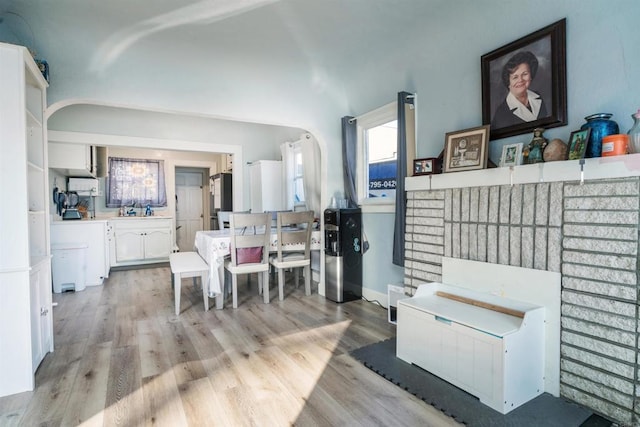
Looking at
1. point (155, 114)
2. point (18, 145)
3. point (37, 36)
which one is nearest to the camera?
point (18, 145)

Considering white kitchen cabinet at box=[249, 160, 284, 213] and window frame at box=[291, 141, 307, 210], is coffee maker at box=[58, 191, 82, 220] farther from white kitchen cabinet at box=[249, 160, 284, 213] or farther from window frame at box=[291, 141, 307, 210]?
window frame at box=[291, 141, 307, 210]

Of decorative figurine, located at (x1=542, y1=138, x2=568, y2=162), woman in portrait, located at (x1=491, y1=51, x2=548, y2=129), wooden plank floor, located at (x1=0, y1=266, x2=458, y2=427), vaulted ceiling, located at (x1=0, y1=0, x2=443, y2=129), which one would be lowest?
wooden plank floor, located at (x1=0, y1=266, x2=458, y2=427)

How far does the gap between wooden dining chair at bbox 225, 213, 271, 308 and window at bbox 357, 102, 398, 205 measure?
1139 millimetres

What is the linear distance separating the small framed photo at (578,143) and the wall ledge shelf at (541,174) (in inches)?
1.6

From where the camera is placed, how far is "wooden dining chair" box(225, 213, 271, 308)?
3326 millimetres

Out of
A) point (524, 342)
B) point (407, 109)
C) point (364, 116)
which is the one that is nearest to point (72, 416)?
point (524, 342)

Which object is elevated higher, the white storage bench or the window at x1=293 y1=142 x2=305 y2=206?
the window at x1=293 y1=142 x2=305 y2=206

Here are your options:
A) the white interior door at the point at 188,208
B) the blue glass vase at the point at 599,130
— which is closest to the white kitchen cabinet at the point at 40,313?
the blue glass vase at the point at 599,130

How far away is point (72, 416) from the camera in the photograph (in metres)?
1.66

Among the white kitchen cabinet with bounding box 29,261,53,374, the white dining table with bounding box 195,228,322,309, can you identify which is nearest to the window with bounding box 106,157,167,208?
the white dining table with bounding box 195,228,322,309

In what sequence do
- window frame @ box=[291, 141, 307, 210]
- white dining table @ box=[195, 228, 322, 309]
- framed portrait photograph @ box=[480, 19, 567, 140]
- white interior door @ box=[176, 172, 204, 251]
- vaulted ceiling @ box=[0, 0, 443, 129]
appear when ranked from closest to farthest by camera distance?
framed portrait photograph @ box=[480, 19, 567, 140], vaulted ceiling @ box=[0, 0, 443, 129], white dining table @ box=[195, 228, 322, 309], window frame @ box=[291, 141, 307, 210], white interior door @ box=[176, 172, 204, 251]

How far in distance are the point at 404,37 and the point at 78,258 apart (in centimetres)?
461

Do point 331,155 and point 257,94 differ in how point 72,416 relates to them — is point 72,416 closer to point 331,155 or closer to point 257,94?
point 257,94

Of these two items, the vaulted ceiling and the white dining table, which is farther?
→ the white dining table
